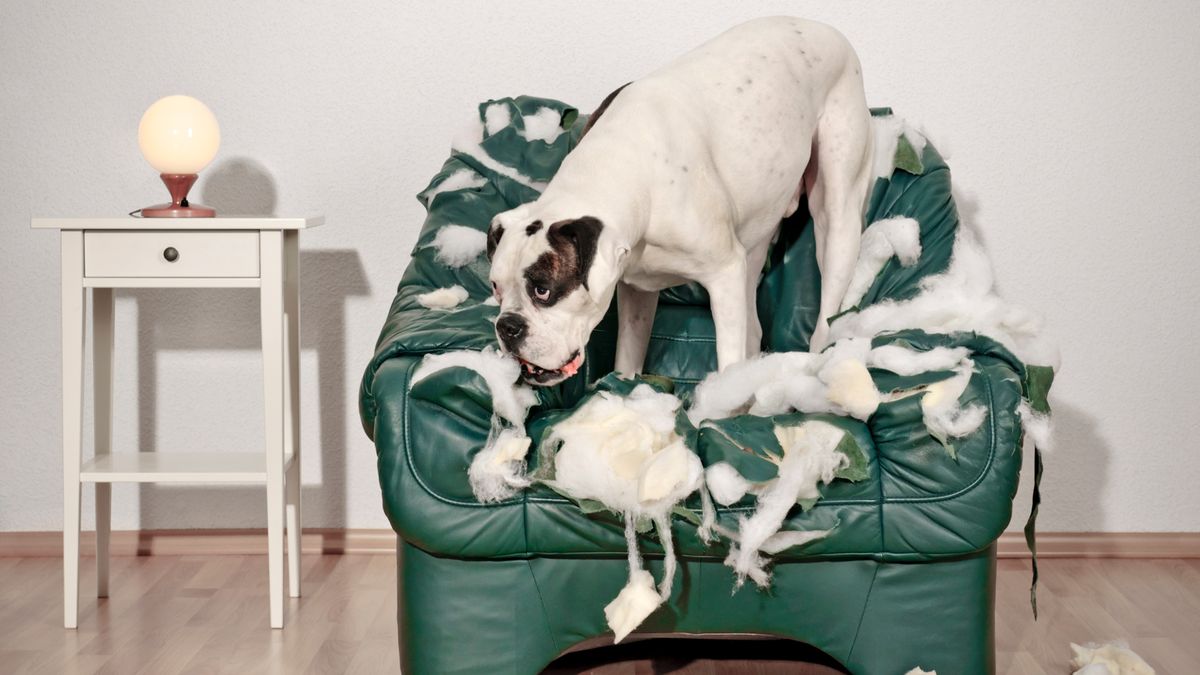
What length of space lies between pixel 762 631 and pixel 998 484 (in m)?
0.46

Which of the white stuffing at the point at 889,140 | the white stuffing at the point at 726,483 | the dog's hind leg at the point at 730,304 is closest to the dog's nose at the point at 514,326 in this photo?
the white stuffing at the point at 726,483

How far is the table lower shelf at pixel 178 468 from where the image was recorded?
2.80 m

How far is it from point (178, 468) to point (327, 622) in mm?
495

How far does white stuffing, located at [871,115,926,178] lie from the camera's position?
2811 mm

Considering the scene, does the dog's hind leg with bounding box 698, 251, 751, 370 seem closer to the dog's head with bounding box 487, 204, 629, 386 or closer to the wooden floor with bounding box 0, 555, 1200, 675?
the dog's head with bounding box 487, 204, 629, 386

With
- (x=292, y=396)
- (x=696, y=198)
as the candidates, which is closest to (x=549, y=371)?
(x=696, y=198)

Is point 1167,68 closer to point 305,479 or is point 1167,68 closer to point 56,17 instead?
point 305,479

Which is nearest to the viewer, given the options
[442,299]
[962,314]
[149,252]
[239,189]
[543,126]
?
[962,314]

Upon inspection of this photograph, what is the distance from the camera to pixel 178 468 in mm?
2873

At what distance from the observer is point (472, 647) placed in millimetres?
2086

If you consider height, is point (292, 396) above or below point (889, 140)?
below

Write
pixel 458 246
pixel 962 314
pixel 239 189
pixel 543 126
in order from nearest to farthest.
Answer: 1. pixel 962 314
2. pixel 458 246
3. pixel 543 126
4. pixel 239 189

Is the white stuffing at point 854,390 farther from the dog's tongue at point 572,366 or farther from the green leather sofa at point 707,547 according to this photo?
the dog's tongue at point 572,366

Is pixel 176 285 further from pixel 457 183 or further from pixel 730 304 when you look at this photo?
pixel 730 304
